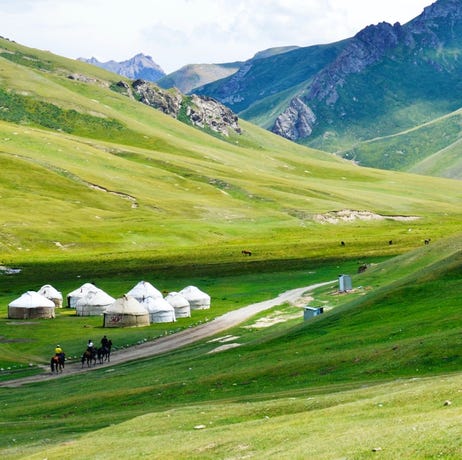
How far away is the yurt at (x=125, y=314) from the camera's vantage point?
110 metres

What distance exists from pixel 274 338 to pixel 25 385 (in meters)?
19.7

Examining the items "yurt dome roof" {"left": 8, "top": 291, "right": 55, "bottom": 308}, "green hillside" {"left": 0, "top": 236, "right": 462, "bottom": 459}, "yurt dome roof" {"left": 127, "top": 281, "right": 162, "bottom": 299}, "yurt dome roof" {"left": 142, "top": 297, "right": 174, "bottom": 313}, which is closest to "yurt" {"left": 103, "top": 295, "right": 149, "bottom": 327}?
"yurt dome roof" {"left": 142, "top": 297, "right": 174, "bottom": 313}

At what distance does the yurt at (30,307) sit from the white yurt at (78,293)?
6956 mm

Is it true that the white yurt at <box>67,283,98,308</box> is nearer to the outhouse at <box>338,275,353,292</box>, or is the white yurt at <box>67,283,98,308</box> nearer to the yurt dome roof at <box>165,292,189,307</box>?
the yurt dome roof at <box>165,292,189,307</box>

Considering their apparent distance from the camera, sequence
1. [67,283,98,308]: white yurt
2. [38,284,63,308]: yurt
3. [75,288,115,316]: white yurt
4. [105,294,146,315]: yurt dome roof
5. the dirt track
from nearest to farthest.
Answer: the dirt track < [105,294,146,315]: yurt dome roof < [75,288,115,316]: white yurt < [67,283,98,308]: white yurt < [38,284,63,308]: yurt

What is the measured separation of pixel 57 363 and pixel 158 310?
3417 centimetres

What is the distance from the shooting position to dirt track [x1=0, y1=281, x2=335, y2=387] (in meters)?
80.2

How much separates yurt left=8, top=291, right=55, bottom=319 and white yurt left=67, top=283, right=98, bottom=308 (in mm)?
6956

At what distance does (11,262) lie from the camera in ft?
565

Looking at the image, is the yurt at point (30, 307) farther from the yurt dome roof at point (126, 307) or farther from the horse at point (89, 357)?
the horse at point (89, 357)

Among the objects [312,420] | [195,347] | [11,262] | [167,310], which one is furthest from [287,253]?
[312,420]

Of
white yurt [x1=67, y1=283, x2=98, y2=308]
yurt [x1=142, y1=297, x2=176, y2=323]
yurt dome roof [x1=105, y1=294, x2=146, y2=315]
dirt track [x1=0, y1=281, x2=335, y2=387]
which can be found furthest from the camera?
white yurt [x1=67, y1=283, x2=98, y2=308]

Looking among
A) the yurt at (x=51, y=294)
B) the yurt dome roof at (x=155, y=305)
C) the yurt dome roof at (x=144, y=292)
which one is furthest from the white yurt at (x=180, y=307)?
the yurt at (x=51, y=294)

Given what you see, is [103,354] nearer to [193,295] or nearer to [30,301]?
[30,301]
